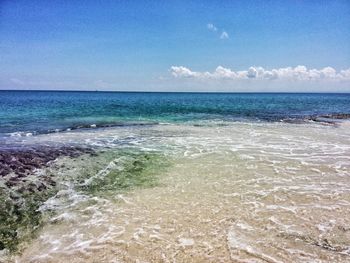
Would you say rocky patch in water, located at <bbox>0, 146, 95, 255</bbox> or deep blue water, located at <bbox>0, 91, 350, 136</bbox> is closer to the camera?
rocky patch in water, located at <bbox>0, 146, 95, 255</bbox>

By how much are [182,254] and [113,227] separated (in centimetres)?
223

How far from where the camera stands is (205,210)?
27.9 ft

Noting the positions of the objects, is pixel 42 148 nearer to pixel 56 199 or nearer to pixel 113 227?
pixel 56 199

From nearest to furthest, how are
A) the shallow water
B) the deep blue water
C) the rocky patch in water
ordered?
1. the shallow water
2. the rocky patch in water
3. the deep blue water

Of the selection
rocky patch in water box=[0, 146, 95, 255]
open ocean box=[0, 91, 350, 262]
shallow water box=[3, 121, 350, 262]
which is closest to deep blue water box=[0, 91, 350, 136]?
rocky patch in water box=[0, 146, 95, 255]

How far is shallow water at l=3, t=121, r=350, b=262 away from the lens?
21.2 feet

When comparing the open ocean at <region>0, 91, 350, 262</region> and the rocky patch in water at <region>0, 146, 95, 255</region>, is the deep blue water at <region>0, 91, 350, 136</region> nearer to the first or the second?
the rocky patch in water at <region>0, 146, 95, 255</region>

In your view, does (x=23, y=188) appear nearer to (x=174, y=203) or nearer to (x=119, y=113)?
(x=174, y=203)

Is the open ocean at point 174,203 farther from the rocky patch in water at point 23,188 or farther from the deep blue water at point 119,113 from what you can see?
the deep blue water at point 119,113

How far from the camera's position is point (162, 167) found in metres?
13.4

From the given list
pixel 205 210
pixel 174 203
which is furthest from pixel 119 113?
pixel 205 210

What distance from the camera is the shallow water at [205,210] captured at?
6449 millimetres

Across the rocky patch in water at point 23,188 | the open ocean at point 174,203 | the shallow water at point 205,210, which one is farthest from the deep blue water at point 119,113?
the shallow water at point 205,210

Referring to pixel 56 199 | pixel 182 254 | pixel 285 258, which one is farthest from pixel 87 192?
pixel 285 258
